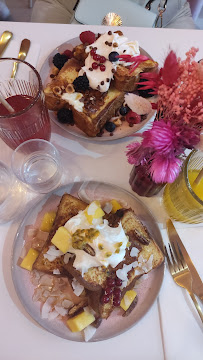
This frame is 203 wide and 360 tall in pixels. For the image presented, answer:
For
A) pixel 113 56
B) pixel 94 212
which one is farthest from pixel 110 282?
pixel 113 56

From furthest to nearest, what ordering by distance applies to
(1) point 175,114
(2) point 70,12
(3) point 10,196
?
(2) point 70,12, (3) point 10,196, (1) point 175,114

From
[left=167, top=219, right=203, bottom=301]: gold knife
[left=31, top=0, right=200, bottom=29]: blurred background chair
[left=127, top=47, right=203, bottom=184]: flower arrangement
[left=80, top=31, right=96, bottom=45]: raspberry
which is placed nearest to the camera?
[left=127, top=47, right=203, bottom=184]: flower arrangement

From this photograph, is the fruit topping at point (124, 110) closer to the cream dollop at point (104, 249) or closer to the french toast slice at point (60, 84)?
the french toast slice at point (60, 84)

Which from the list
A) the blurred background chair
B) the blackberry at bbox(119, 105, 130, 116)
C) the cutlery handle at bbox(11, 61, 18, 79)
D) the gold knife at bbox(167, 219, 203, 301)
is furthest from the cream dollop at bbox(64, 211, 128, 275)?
the blurred background chair

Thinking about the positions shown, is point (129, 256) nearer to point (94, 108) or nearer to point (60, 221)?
point (60, 221)

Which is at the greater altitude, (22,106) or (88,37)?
(88,37)

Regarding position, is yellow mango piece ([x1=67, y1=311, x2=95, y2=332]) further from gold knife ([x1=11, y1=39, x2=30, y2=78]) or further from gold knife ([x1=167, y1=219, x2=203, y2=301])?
gold knife ([x1=11, y1=39, x2=30, y2=78])
